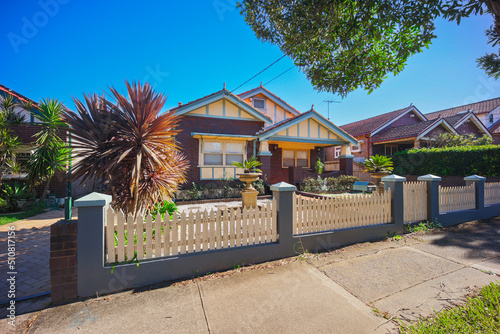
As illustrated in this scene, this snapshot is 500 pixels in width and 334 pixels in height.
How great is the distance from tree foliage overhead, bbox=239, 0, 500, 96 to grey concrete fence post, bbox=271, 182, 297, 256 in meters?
3.04

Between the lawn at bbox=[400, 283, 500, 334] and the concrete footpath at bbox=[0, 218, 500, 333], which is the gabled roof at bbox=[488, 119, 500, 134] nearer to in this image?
the concrete footpath at bbox=[0, 218, 500, 333]

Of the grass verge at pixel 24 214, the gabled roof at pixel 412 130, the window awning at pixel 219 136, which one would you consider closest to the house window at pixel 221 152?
the window awning at pixel 219 136

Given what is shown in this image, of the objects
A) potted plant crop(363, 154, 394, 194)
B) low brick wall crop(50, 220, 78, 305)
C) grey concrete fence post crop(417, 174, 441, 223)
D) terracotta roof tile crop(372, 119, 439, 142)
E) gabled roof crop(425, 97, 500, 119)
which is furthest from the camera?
gabled roof crop(425, 97, 500, 119)

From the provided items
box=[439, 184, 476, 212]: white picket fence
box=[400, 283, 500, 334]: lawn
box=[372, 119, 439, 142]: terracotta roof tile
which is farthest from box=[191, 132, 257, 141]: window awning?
box=[372, 119, 439, 142]: terracotta roof tile

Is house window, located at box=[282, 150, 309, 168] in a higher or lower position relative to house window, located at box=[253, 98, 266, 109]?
lower

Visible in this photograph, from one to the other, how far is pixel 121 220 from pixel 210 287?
1582mm

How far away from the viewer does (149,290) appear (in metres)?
3.09

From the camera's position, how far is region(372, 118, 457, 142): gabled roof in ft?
52.9

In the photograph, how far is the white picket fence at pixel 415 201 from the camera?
5532mm

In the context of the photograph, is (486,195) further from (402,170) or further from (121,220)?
(121,220)

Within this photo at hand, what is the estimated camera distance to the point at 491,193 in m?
7.12

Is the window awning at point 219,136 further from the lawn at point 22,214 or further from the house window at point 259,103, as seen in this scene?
the house window at point 259,103

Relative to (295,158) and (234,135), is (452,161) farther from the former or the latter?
(234,135)

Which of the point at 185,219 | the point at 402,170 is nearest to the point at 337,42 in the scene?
the point at 185,219
